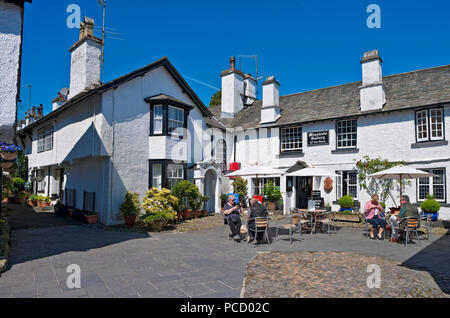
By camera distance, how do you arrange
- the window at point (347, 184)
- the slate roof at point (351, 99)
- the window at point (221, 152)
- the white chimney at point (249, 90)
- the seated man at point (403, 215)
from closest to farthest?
the seated man at point (403, 215)
the slate roof at point (351, 99)
the window at point (347, 184)
the window at point (221, 152)
the white chimney at point (249, 90)

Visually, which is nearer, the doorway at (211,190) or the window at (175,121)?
the window at (175,121)

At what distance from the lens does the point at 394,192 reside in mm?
15297

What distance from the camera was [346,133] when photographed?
56.5ft

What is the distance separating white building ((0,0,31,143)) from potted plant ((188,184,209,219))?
9.51m

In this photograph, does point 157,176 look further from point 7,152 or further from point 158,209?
point 7,152

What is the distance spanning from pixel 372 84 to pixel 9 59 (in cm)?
1637

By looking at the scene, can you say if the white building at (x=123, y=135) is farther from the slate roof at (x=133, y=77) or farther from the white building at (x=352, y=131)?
the white building at (x=352, y=131)

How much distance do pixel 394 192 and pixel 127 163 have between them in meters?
13.5

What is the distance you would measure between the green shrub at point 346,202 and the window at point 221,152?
7948mm

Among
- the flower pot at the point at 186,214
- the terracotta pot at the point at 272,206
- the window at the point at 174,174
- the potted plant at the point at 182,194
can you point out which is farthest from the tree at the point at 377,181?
the window at the point at 174,174

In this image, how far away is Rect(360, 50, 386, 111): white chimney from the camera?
53.2 feet

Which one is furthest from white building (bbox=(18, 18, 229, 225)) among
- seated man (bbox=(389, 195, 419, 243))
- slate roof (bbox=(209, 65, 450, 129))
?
seated man (bbox=(389, 195, 419, 243))

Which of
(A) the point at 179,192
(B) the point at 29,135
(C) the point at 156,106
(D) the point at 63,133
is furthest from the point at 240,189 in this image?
(B) the point at 29,135

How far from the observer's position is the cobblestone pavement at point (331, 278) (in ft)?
17.3
